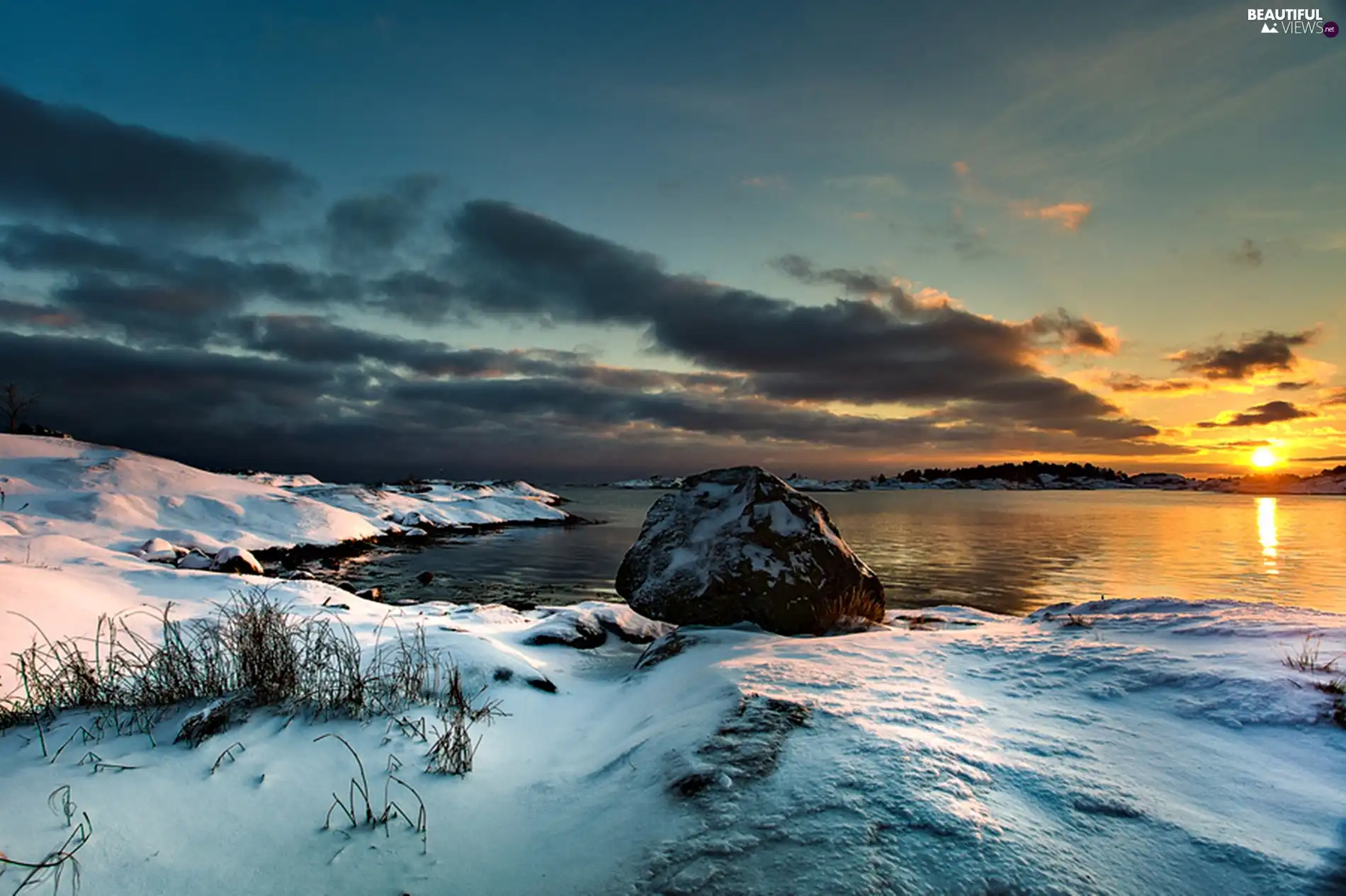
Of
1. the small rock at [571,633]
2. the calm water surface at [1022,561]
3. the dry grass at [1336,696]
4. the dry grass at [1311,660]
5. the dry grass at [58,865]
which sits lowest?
the calm water surface at [1022,561]

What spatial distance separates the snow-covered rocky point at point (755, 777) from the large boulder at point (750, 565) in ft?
7.60

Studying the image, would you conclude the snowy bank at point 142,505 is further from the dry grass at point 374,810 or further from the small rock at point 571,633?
the dry grass at point 374,810

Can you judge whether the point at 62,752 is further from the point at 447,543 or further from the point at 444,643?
the point at 447,543

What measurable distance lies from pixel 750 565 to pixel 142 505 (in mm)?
25465

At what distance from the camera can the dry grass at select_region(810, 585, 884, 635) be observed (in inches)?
337

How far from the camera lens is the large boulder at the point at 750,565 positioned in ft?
27.9

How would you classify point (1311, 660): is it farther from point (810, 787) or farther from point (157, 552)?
point (157, 552)

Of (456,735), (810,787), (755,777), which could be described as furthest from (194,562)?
(810,787)

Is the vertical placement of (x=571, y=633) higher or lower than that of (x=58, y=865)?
lower

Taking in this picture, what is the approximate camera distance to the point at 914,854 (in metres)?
2.54

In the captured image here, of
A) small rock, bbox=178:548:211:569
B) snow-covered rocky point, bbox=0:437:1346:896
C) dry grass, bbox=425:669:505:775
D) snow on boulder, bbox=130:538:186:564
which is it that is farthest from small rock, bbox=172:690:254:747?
snow on boulder, bbox=130:538:186:564

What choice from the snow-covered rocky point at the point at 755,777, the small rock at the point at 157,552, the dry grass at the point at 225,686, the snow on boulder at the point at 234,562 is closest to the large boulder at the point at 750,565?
the snow-covered rocky point at the point at 755,777

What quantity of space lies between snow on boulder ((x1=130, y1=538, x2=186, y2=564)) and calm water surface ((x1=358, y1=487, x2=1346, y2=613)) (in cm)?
597

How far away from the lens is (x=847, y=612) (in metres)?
8.92
